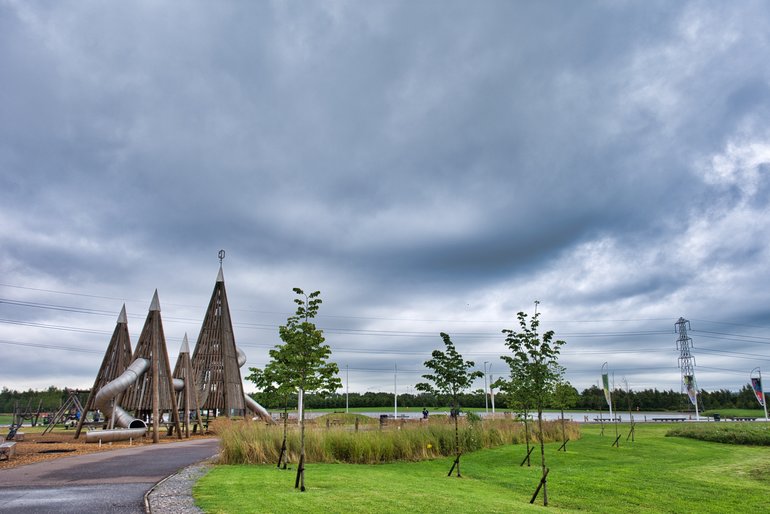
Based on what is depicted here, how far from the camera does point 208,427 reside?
38.7 metres

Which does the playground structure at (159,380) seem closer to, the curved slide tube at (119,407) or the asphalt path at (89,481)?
the curved slide tube at (119,407)

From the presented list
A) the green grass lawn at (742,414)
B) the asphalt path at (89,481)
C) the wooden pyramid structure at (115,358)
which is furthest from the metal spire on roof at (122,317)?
the green grass lawn at (742,414)

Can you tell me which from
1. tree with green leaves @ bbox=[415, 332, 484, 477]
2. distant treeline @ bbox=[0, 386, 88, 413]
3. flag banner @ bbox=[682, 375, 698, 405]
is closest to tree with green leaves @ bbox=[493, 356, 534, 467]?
tree with green leaves @ bbox=[415, 332, 484, 477]

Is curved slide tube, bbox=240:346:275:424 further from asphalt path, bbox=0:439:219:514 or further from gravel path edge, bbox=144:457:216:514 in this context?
gravel path edge, bbox=144:457:216:514

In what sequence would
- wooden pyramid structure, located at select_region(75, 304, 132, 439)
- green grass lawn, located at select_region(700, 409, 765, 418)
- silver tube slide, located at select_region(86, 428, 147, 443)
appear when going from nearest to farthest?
silver tube slide, located at select_region(86, 428, 147, 443) → wooden pyramid structure, located at select_region(75, 304, 132, 439) → green grass lawn, located at select_region(700, 409, 765, 418)

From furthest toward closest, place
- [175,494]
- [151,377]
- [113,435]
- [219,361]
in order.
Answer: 1. [219,361]
2. [151,377]
3. [113,435]
4. [175,494]

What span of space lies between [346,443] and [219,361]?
77.2 ft

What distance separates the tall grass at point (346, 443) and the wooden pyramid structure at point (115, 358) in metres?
13.8

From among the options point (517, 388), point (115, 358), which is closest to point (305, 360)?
point (517, 388)

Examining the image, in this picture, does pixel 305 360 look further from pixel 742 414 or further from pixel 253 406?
pixel 742 414

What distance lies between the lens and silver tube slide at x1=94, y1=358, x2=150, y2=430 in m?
28.5

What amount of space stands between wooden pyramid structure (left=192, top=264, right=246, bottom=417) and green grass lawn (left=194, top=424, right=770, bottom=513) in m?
23.2

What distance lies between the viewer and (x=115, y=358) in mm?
32375

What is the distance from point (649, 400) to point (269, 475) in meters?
112
